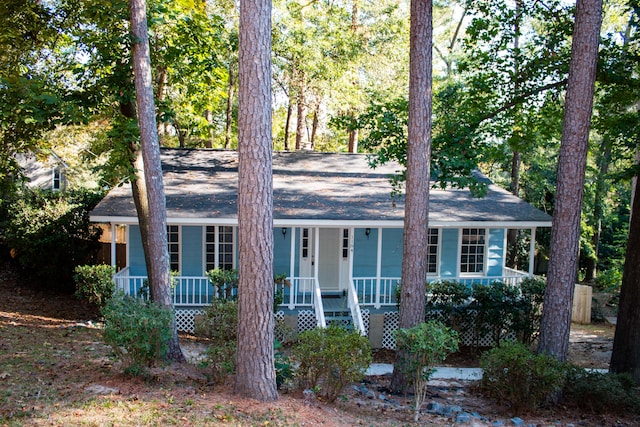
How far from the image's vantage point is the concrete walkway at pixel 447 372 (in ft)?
36.9

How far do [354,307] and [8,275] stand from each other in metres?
11.5

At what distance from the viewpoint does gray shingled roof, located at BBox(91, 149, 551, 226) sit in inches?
531

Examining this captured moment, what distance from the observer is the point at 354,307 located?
1336cm

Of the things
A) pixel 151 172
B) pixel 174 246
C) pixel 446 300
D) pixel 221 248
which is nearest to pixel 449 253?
pixel 446 300

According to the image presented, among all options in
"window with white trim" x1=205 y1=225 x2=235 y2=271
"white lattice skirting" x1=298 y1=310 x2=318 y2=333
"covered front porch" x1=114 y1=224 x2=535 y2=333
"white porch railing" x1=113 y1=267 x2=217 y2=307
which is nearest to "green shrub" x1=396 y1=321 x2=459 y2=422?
"white lattice skirting" x1=298 y1=310 x2=318 y2=333

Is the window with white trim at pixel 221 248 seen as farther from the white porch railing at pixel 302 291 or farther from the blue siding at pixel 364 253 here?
the blue siding at pixel 364 253

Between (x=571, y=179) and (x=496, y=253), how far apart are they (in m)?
7.16

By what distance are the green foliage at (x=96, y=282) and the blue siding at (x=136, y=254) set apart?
1.15 meters

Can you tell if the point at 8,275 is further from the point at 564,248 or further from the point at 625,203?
the point at 625,203

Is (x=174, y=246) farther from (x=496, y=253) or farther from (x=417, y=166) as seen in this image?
(x=496, y=253)

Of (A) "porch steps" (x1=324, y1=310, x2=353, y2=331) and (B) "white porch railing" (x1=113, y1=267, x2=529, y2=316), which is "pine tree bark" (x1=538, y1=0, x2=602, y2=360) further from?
(A) "porch steps" (x1=324, y1=310, x2=353, y2=331)

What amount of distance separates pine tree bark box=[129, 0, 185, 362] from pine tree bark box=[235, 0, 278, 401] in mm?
2790

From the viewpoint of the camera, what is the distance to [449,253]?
615 inches

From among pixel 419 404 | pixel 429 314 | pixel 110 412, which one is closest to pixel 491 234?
pixel 429 314
